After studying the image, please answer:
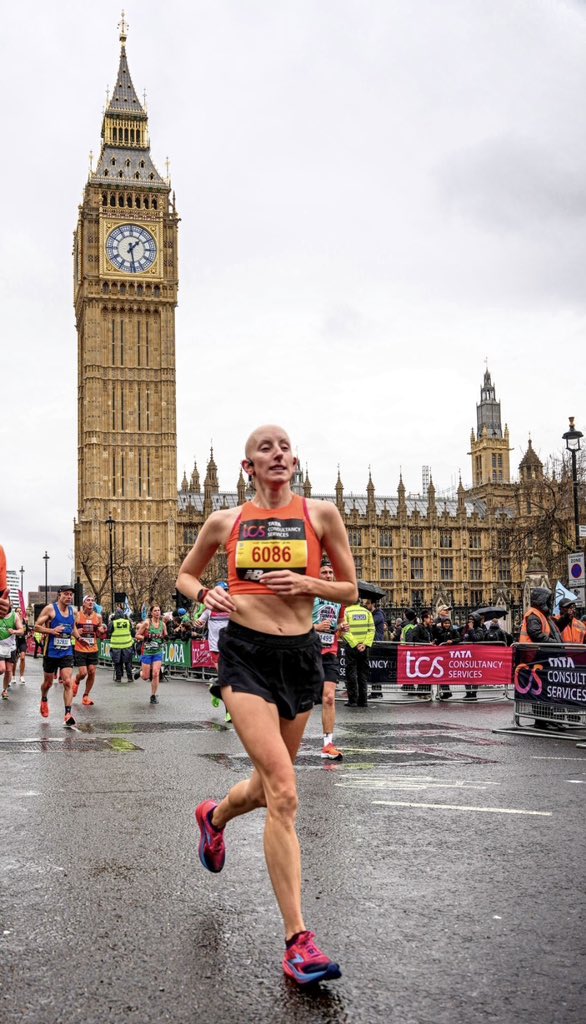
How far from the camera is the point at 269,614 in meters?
4.50

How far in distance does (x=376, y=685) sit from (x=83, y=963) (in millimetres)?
16251

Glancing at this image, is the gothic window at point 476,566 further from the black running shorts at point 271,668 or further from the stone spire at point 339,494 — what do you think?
the black running shorts at point 271,668

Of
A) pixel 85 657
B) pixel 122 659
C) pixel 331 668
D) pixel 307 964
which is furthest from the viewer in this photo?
pixel 122 659

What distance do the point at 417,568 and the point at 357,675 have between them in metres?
95.6

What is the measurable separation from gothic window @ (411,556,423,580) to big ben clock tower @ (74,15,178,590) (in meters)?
27.5

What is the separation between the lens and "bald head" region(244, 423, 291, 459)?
4.67 meters

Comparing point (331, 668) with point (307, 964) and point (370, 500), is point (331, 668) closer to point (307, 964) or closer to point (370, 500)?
point (307, 964)

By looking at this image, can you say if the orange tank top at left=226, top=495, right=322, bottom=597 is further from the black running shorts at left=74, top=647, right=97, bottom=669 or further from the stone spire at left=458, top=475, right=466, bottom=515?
the stone spire at left=458, top=475, right=466, bottom=515

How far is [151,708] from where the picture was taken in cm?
1730

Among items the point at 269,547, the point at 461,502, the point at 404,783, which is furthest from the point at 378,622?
the point at 461,502

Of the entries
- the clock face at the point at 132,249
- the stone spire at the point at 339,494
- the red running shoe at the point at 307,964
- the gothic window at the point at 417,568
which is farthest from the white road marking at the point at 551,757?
the stone spire at the point at 339,494

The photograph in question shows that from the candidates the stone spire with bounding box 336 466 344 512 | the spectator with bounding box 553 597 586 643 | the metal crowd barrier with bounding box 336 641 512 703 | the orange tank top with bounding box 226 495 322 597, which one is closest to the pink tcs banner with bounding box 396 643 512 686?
the metal crowd barrier with bounding box 336 641 512 703

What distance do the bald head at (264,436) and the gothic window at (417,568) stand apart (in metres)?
108

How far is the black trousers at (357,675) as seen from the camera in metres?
17.4
